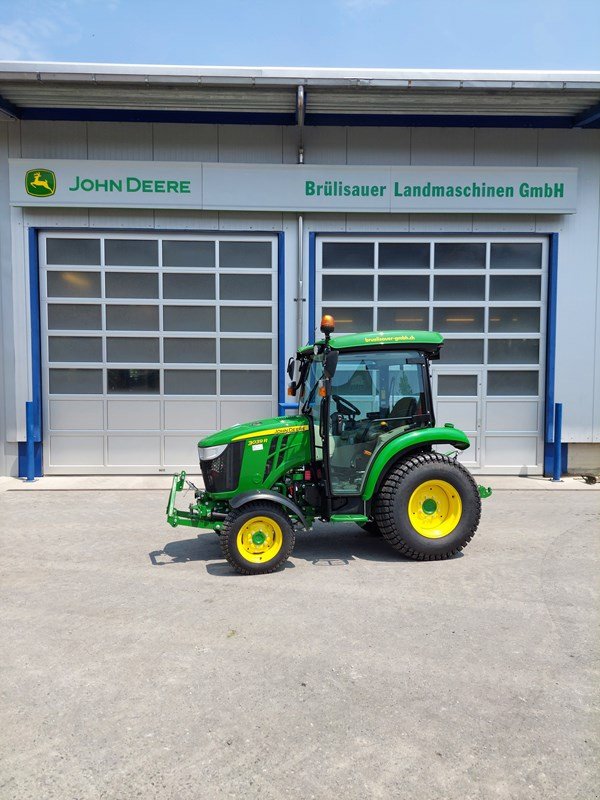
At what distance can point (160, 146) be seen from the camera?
28.9 feet

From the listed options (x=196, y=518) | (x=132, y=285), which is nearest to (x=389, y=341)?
(x=196, y=518)

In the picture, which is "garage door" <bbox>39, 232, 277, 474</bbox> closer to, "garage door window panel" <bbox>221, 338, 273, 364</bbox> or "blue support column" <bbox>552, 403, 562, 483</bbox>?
"garage door window panel" <bbox>221, 338, 273, 364</bbox>

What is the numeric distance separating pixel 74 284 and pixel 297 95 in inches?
175

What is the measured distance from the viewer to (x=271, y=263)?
9.14 m

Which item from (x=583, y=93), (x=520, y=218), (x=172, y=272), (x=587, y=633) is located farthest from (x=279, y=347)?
(x=587, y=633)

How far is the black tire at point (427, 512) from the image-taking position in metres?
5.05

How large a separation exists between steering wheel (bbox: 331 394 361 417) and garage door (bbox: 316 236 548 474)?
13.6 feet

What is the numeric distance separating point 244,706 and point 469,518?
2960 mm

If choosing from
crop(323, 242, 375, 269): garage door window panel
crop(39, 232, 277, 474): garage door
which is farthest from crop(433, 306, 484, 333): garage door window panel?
crop(39, 232, 277, 474): garage door

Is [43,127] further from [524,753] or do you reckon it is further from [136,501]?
[524,753]

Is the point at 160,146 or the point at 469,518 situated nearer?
the point at 469,518

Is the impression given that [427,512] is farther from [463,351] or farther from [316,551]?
[463,351]

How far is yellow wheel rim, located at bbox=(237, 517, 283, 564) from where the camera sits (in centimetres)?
475

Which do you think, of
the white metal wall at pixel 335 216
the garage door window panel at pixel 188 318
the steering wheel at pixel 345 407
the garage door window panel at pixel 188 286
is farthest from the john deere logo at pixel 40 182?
the steering wheel at pixel 345 407
